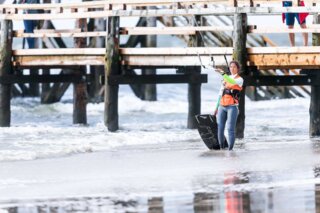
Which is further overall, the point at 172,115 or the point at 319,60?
the point at 172,115

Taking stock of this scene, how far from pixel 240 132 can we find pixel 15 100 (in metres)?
16.0

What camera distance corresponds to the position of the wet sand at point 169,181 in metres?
11.2

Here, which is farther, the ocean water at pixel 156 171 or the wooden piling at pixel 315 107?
the wooden piling at pixel 315 107

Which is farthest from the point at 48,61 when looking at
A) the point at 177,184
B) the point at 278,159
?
the point at 177,184

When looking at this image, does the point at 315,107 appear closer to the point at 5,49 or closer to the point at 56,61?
the point at 56,61

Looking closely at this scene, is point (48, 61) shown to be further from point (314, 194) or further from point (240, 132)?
point (314, 194)

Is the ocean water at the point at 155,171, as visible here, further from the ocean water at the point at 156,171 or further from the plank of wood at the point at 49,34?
the plank of wood at the point at 49,34

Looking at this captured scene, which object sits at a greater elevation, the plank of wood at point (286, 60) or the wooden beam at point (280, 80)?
the plank of wood at point (286, 60)

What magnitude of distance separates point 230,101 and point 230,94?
3.9 inches

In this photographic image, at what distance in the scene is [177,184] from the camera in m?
12.7

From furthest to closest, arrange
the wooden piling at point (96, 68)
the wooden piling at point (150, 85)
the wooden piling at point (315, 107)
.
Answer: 1. the wooden piling at point (150, 85)
2. the wooden piling at point (96, 68)
3. the wooden piling at point (315, 107)

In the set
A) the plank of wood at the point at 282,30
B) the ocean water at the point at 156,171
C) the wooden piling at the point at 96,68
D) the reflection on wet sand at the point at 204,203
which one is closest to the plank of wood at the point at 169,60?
the plank of wood at the point at 282,30

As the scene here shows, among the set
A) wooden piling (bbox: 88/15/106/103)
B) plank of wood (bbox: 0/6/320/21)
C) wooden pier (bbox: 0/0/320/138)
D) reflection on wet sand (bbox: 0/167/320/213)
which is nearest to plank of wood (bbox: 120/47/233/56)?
wooden pier (bbox: 0/0/320/138)

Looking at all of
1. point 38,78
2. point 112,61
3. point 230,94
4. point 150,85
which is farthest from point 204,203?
point 150,85
